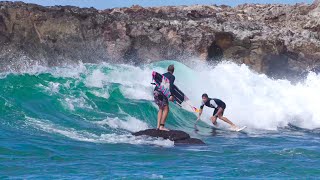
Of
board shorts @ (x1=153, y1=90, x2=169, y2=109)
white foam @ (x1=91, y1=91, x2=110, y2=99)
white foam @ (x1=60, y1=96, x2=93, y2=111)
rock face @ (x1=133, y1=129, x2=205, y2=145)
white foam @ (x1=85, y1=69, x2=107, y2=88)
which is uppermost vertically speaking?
white foam @ (x1=85, y1=69, x2=107, y2=88)

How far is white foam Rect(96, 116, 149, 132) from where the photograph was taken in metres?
14.8

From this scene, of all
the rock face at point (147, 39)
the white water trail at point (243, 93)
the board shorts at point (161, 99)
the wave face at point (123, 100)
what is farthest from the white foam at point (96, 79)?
the rock face at point (147, 39)

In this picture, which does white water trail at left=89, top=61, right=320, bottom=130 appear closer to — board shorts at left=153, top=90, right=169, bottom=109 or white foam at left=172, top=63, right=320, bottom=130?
white foam at left=172, top=63, right=320, bottom=130

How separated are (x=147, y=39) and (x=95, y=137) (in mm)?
19233

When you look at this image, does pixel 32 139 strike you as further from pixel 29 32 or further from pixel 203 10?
pixel 203 10

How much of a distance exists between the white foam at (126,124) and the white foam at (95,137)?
4.58ft

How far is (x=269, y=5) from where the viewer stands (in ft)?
143

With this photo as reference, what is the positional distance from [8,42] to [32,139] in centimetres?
1704

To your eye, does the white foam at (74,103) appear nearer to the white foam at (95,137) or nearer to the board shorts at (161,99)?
the white foam at (95,137)

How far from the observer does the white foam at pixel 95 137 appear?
12258 mm

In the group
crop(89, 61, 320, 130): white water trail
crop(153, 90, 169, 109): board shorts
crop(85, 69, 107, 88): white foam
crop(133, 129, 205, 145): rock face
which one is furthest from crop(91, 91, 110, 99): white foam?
crop(133, 129, 205, 145): rock face

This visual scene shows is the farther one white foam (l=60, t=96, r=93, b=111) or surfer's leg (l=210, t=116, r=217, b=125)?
surfer's leg (l=210, t=116, r=217, b=125)

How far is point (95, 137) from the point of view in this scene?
41.7 feet

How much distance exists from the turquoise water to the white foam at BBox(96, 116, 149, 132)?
0.11 ft
